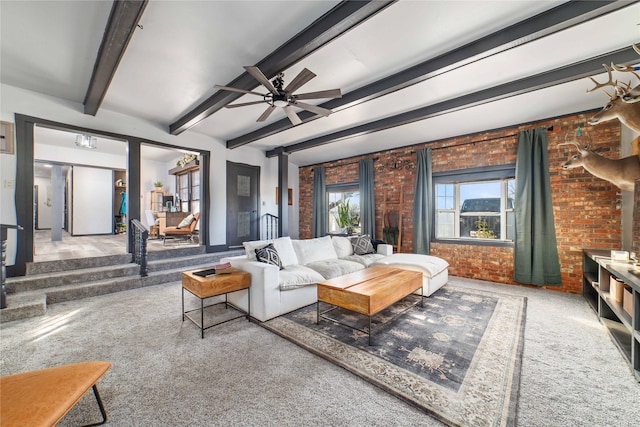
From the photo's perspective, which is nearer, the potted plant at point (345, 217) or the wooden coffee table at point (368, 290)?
the wooden coffee table at point (368, 290)

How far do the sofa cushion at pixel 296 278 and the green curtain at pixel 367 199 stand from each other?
323 cm

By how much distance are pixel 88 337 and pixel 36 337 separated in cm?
50

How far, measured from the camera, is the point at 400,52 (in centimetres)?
270

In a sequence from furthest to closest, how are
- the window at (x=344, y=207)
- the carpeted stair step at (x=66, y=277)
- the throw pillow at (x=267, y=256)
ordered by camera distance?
the window at (x=344, y=207) → the carpeted stair step at (x=66, y=277) → the throw pillow at (x=267, y=256)

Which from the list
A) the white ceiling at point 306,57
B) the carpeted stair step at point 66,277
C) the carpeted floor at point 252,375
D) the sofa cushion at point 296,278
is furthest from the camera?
the carpeted stair step at point 66,277

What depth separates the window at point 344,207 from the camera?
269 inches

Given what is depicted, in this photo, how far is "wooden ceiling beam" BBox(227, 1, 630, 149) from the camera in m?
→ 1.98

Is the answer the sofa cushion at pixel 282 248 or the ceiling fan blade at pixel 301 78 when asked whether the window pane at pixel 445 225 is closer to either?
the sofa cushion at pixel 282 248

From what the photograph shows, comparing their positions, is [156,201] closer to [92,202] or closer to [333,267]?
[92,202]

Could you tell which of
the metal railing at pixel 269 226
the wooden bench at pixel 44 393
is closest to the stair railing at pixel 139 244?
the metal railing at pixel 269 226

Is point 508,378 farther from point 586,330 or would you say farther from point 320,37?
point 320,37

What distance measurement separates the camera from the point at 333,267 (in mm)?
3586

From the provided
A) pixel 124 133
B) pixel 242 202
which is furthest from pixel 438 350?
pixel 124 133

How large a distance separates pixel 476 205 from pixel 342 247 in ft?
9.51
